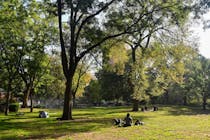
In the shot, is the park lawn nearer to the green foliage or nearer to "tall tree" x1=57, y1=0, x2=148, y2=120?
"tall tree" x1=57, y1=0, x2=148, y2=120

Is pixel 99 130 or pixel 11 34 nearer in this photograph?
pixel 99 130

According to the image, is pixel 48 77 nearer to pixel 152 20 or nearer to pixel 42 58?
pixel 42 58

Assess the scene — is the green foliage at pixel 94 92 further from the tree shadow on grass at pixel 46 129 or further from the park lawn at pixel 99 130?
the tree shadow on grass at pixel 46 129

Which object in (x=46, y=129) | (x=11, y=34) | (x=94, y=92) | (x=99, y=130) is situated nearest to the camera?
(x=99, y=130)

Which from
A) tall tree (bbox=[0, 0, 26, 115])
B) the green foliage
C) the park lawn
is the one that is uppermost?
tall tree (bbox=[0, 0, 26, 115])

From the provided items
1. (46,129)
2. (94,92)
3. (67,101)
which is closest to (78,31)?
(67,101)

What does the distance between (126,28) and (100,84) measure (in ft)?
150

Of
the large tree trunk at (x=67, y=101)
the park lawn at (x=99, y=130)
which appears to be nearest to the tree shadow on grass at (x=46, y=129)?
the park lawn at (x=99, y=130)

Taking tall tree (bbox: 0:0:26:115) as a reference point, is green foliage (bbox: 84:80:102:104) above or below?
below

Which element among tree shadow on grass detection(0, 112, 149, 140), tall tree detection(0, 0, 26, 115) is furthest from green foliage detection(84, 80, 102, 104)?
tree shadow on grass detection(0, 112, 149, 140)

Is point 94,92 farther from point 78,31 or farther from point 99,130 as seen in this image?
point 99,130

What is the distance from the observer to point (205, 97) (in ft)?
206

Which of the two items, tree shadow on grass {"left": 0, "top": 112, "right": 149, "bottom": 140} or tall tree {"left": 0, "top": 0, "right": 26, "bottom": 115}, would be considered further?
tall tree {"left": 0, "top": 0, "right": 26, "bottom": 115}

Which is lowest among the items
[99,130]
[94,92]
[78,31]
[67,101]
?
[99,130]
